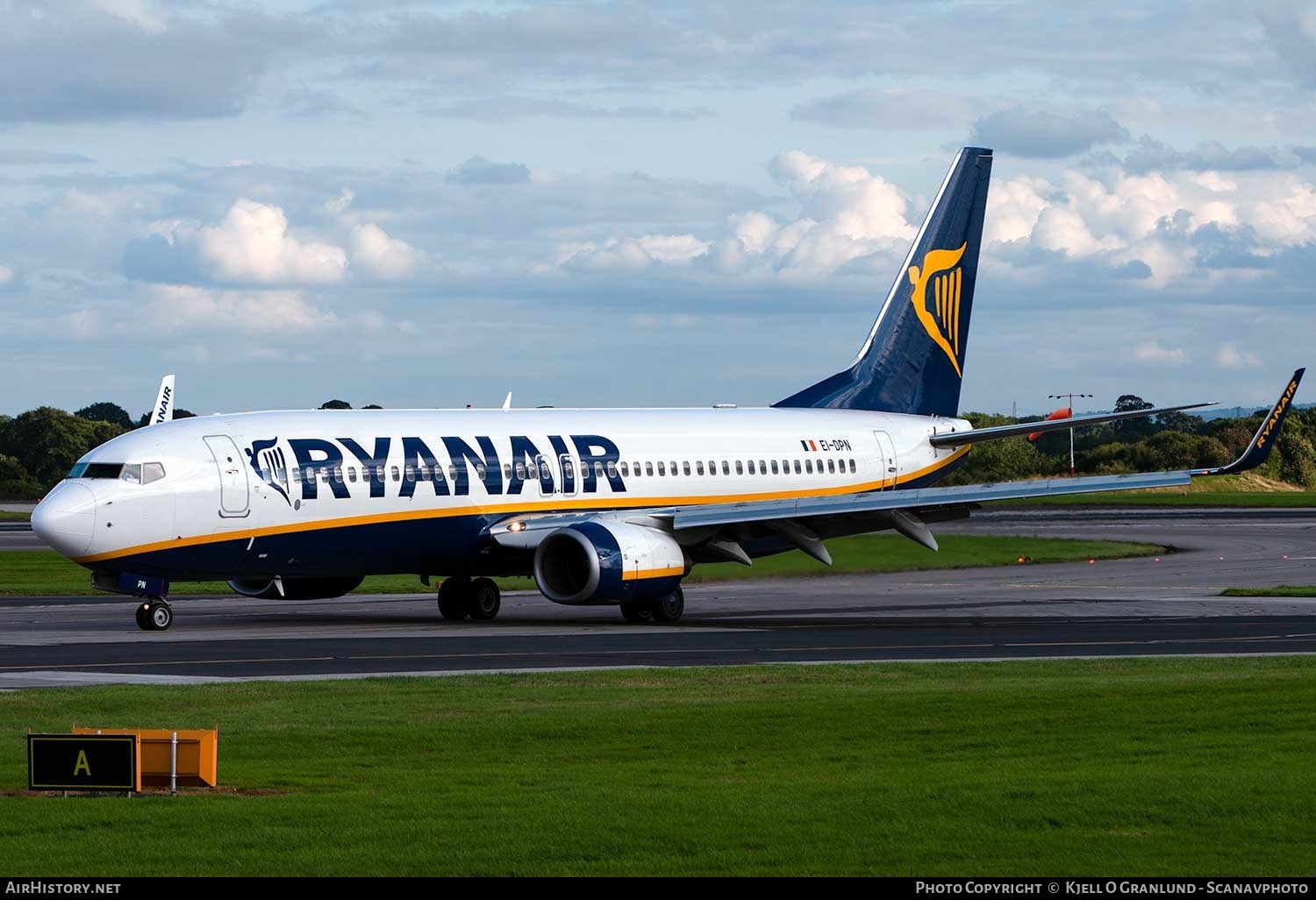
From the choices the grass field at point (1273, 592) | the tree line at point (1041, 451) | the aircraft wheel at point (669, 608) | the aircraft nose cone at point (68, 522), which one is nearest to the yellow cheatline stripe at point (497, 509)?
the aircraft nose cone at point (68, 522)

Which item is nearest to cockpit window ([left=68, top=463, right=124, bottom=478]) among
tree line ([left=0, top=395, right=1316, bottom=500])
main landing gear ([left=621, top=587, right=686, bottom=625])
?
main landing gear ([left=621, top=587, right=686, bottom=625])

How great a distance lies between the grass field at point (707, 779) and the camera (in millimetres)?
13812

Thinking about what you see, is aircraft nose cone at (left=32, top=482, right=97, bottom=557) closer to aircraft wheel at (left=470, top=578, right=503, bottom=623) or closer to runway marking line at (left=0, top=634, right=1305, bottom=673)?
runway marking line at (left=0, top=634, right=1305, bottom=673)

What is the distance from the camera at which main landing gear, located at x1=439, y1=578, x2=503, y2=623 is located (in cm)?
4203

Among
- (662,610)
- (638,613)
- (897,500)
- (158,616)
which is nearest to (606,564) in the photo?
(662,610)

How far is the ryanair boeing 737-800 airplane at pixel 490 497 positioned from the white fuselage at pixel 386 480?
40 millimetres

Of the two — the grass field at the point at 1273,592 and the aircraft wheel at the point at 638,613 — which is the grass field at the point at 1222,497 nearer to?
the grass field at the point at 1273,592

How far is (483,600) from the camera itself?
139ft

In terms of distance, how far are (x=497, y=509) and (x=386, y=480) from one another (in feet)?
9.12

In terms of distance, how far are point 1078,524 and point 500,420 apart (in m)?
49.0

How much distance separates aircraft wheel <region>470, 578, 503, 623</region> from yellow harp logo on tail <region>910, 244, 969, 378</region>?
50.8ft
